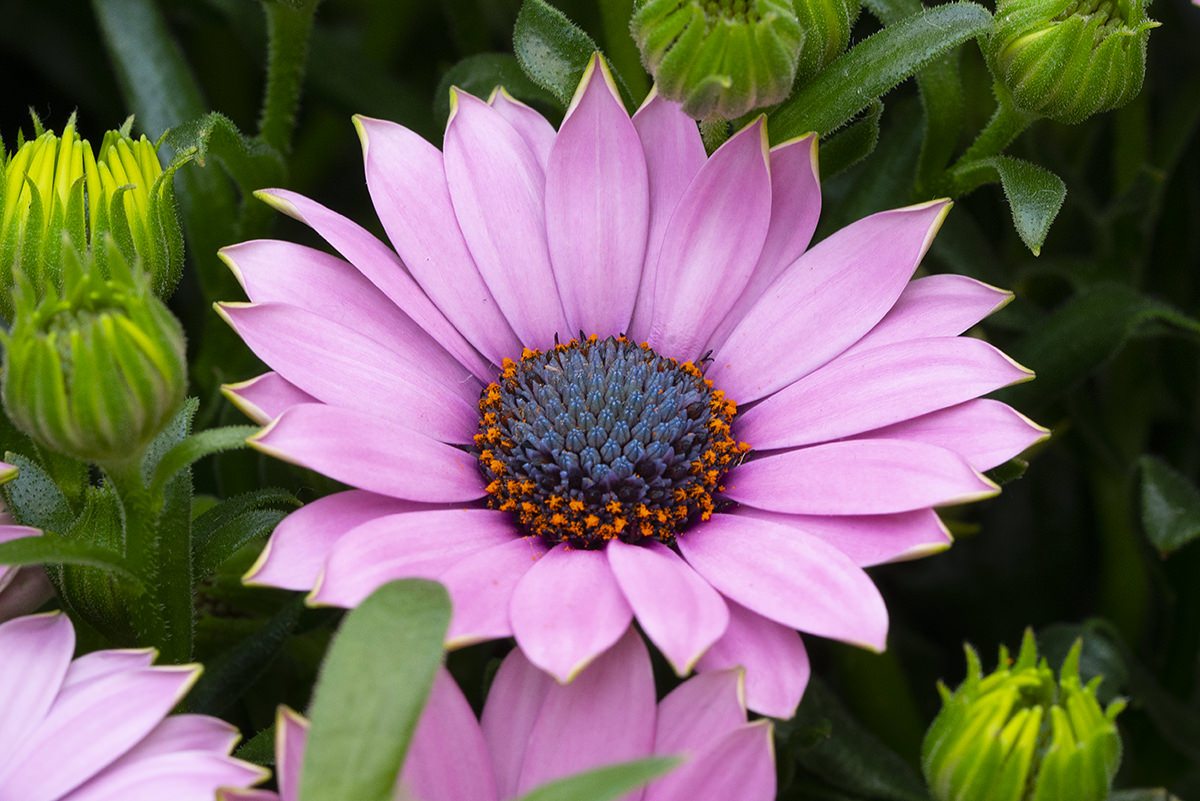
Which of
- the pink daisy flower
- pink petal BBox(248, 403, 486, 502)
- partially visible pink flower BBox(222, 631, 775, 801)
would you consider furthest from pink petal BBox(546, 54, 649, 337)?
partially visible pink flower BBox(222, 631, 775, 801)

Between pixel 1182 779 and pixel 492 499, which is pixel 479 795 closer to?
pixel 492 499

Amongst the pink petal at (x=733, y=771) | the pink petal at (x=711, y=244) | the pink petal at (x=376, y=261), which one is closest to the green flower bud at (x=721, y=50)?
the pink petal at (x=711, y=244)

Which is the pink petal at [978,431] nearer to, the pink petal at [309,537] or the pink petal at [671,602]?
the pink petal at [671,602]

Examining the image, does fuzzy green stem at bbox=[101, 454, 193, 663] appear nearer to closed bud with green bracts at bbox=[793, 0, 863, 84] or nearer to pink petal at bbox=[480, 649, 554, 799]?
pink petal at bbox=[480, 649, 554, 799]

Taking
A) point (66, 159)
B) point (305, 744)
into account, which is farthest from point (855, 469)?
point (66, 159)

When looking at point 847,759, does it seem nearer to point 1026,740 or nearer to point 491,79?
point 1026,740

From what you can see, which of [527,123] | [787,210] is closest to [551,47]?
[527,123]
